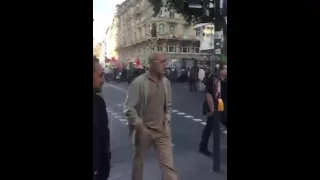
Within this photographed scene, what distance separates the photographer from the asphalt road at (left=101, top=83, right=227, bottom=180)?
2.47 m

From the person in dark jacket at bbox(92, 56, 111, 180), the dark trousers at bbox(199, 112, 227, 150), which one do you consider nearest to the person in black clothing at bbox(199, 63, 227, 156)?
the dark trousers at bbox(199, 112, 227, 150)

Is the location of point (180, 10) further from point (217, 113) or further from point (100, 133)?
point (100, 133)

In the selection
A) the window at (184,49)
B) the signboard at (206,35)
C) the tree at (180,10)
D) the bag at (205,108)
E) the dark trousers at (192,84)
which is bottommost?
the bag at (205,108)

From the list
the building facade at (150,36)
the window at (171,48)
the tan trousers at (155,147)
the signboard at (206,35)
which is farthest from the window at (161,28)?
the tan trousers at (155,147)

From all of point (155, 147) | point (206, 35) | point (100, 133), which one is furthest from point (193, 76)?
point (100, 133)

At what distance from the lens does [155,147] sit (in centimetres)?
255

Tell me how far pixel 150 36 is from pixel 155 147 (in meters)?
0.78

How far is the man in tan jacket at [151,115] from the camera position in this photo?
8.15ft

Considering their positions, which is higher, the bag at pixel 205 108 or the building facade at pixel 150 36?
the building facade at pixel 150 36

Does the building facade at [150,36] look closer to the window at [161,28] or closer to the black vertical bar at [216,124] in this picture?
the window at [161,28]

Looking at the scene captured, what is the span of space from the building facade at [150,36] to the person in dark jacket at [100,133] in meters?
0.25
